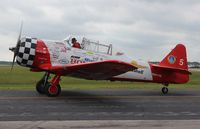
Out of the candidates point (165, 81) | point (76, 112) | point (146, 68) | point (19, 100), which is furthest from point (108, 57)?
point (76, 112)

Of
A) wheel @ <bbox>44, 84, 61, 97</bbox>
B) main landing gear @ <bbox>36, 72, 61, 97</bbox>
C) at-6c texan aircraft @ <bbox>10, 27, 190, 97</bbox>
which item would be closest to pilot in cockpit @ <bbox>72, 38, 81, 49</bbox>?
at-6c texan aircraft @ <bbox>10, 27, 190, 97</bbox>

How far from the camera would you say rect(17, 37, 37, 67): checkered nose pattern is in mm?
15477

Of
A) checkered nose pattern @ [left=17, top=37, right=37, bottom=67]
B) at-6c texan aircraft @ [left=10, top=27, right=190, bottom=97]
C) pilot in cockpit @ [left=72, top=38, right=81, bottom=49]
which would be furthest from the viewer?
pilot in cockpit @ [left=72, top=38, right=81, bottom=49]

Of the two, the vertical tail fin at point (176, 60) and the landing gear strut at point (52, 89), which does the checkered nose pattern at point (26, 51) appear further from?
the vertical tail fin at point (176, 60)

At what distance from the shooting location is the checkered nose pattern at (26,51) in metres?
15.5

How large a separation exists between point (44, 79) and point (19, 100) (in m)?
3.14

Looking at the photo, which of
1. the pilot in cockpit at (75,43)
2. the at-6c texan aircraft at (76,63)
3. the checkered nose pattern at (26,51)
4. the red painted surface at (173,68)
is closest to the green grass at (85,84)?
the red painted surface at (173,68)

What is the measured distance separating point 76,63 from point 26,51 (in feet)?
7.29

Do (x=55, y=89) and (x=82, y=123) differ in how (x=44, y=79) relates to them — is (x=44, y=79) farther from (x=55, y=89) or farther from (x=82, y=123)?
(x=82, y=123)

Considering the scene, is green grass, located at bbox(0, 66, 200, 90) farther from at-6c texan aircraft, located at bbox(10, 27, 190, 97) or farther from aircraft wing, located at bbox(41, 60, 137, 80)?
aircraft wing, located at bbox(41, 60, 137, 80)

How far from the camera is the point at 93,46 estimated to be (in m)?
16.9

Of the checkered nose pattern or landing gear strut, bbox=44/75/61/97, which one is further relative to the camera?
the checkered nose pattern

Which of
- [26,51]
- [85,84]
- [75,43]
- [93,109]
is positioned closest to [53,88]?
[26,51]

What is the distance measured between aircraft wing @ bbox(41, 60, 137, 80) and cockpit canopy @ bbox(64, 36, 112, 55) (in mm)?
1509
